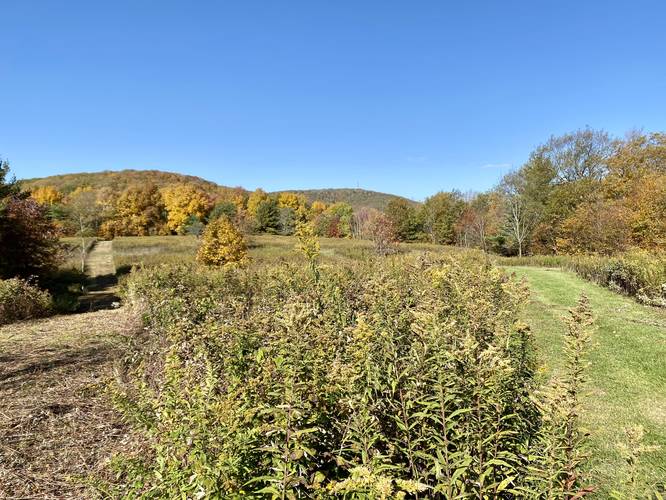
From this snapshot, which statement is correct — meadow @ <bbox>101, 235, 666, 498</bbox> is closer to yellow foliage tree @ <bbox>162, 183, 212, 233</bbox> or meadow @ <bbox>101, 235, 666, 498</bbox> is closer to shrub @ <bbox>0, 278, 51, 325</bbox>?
shrub @ <bbox>0, 278, 51, 325</bbox>

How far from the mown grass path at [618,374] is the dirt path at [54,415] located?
3905 millimetres

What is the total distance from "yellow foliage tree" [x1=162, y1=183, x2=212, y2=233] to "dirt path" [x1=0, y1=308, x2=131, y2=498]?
44899 mm

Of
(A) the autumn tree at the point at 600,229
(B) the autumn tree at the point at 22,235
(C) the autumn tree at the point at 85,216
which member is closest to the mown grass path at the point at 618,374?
(A) the autumn tree at the point at 600,229

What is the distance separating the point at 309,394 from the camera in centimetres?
182

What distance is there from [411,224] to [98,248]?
34.1 m

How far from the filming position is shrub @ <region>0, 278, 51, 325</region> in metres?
8.44

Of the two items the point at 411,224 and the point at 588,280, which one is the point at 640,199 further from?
the point at 411,224

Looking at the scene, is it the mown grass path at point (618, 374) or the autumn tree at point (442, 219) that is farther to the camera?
the autumn tree at point (442, 219)

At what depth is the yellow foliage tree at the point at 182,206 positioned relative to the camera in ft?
162

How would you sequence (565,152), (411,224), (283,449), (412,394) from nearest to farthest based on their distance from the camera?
(283,449), (412,394), (565,152), (411,224)

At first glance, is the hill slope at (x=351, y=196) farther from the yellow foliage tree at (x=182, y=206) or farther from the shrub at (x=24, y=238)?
the shrub at (x=24, y=238)

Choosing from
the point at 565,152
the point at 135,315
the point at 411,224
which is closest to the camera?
the point at 135,315

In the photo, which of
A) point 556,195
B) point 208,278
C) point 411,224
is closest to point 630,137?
point 556,195

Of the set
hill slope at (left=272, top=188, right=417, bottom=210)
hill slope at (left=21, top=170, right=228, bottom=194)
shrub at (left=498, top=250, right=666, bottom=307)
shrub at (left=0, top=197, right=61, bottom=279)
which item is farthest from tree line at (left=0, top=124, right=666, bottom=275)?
hill slope at (left=272, top=188, right=417, bottom=210)
